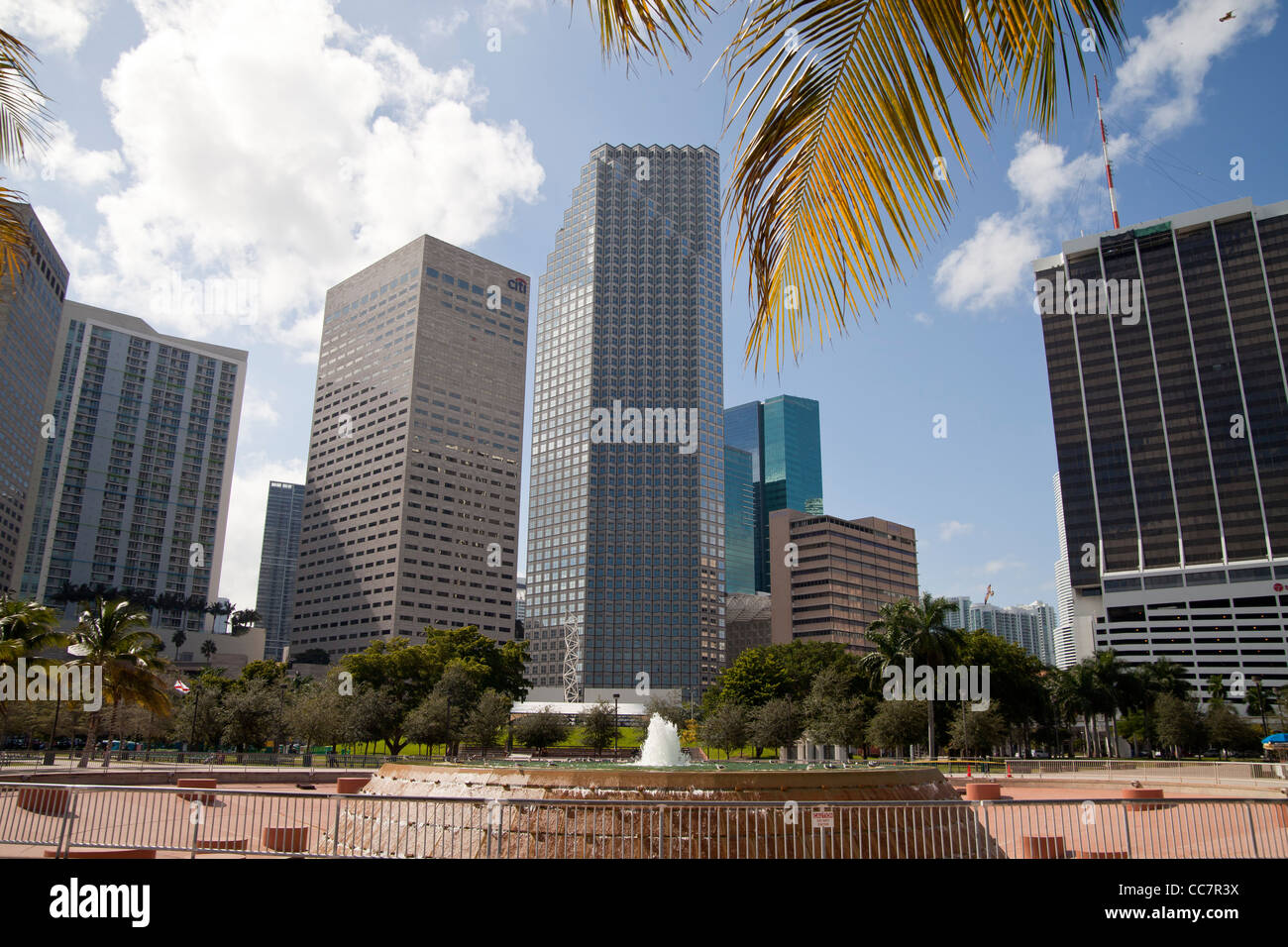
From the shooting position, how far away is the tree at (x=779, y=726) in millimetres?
63688

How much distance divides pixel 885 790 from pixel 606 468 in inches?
6892

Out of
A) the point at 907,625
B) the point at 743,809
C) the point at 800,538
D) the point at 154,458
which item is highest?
the point at 154,458

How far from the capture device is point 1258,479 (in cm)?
14325

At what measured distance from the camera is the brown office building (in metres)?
172

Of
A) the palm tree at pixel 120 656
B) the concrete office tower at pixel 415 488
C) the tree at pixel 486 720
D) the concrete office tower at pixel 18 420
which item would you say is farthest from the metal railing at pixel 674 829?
the concrete office tower at pixel 415 488

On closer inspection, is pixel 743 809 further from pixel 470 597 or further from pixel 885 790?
pixel 470 597

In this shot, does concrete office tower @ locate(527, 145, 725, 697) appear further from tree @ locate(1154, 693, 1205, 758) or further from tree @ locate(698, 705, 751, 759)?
tree @ locate(698, 705, 751, 759)

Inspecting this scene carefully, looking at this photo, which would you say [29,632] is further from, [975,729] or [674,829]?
[975,729]

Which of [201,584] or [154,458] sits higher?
[154,458]

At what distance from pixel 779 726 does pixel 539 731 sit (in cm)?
1864

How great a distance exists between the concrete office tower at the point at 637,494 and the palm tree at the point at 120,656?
138290 millimetres

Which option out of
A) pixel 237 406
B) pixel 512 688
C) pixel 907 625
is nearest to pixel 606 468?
pixel 237 406
